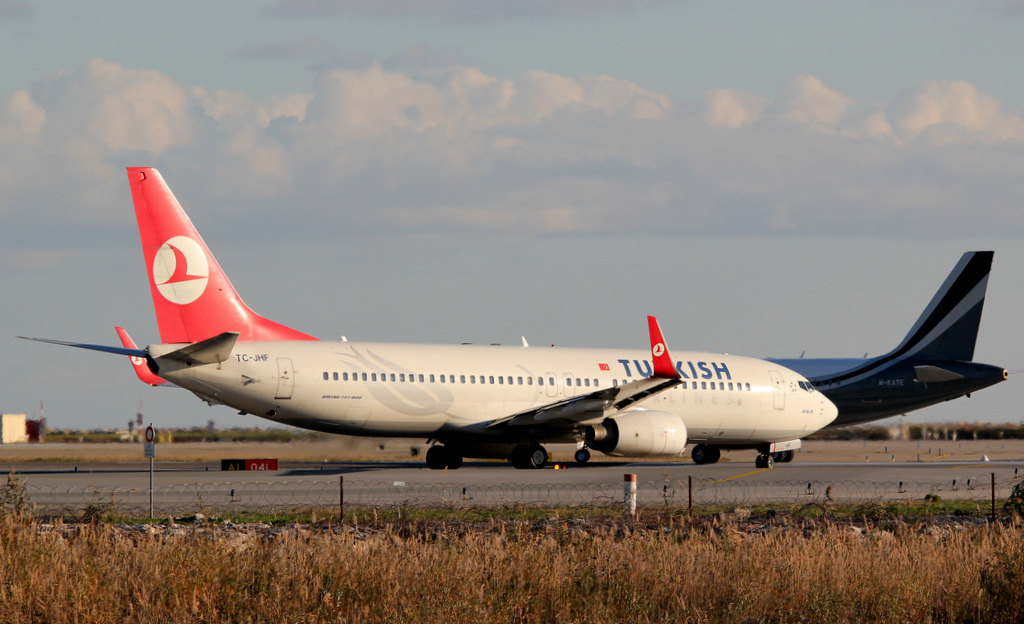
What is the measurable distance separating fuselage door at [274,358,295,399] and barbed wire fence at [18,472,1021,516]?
262cm

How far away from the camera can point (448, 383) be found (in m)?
33.8

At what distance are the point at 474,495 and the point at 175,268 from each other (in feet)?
35.1

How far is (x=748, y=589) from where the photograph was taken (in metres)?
11.9

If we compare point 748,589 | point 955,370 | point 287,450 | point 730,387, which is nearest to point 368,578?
point 748,589

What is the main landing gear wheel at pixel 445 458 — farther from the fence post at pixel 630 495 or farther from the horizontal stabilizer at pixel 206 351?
the fence post at pixel 630 495

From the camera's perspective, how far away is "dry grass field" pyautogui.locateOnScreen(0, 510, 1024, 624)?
11055mm

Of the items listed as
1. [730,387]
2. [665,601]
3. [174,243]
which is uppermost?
[174,243]

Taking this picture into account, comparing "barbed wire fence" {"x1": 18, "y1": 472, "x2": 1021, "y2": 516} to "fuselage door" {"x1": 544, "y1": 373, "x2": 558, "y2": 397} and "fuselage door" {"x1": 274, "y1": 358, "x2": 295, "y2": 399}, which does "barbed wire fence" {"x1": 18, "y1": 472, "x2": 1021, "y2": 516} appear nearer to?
"fuselage door" {"x1": 274, "y1": 358, "x2": 295, "y2": 399}

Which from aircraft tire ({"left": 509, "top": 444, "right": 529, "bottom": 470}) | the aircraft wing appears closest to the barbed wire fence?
the aircraft wing

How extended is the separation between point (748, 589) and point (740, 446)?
1184 inches

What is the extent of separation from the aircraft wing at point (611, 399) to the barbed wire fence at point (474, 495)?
3.75 meters

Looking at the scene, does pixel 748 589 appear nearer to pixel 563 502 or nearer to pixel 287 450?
pixel 563 502

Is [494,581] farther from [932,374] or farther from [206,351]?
[932,374]

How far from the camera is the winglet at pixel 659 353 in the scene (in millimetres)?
32562
